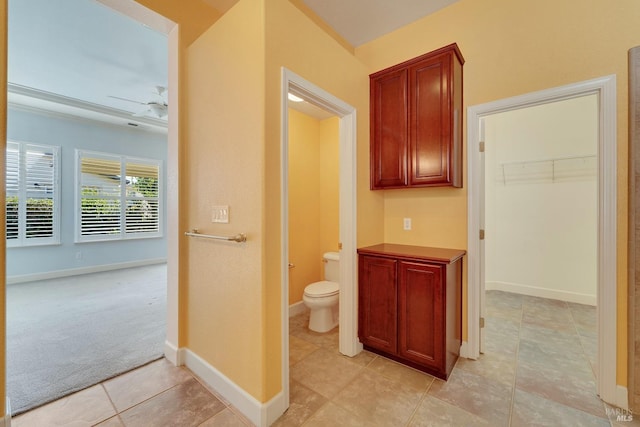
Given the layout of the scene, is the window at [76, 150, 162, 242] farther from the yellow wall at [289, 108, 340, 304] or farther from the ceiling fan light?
the yellow wall at [289, 108, 340, 304]

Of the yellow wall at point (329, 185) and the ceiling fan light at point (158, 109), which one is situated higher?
the ceiling fan light at point (158, 109)

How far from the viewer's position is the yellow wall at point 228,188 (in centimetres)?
154

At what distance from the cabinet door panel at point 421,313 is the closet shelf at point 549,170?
2932 millimetres

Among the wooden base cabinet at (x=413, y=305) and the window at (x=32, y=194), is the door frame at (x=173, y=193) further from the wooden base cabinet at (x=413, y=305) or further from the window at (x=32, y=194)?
the window at (x=32, y=194)

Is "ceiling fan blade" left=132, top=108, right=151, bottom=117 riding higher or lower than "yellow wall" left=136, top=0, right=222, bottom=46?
higher

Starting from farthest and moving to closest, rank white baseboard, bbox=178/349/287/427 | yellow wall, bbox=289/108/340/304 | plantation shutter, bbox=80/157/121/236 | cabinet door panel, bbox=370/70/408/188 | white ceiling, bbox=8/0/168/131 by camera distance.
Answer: plantation shutter, bbox=80/157/121/236 < yellow wall, bbox=289/108/340/304 < white ceiling, bbox=8/0/168/131 < cabinet door panel, bbox=370/70/408/188 < white baseboard, bbox=178/349/287/427

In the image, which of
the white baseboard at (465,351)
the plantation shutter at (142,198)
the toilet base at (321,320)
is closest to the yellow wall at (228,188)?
the toilet base at (321,320)

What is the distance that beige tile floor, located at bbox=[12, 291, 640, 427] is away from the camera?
1.53m

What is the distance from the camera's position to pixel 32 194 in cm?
446

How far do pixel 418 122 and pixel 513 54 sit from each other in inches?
32.6

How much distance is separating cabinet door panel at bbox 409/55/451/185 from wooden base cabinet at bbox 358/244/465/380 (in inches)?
25.9

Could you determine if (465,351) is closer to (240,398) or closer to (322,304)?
(322,304)

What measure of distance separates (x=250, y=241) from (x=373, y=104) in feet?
5.74

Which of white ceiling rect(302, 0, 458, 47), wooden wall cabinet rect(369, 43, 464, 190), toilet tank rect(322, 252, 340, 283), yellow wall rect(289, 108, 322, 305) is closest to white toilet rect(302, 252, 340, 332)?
toilet tank rect(322, 252, 340, 283)
